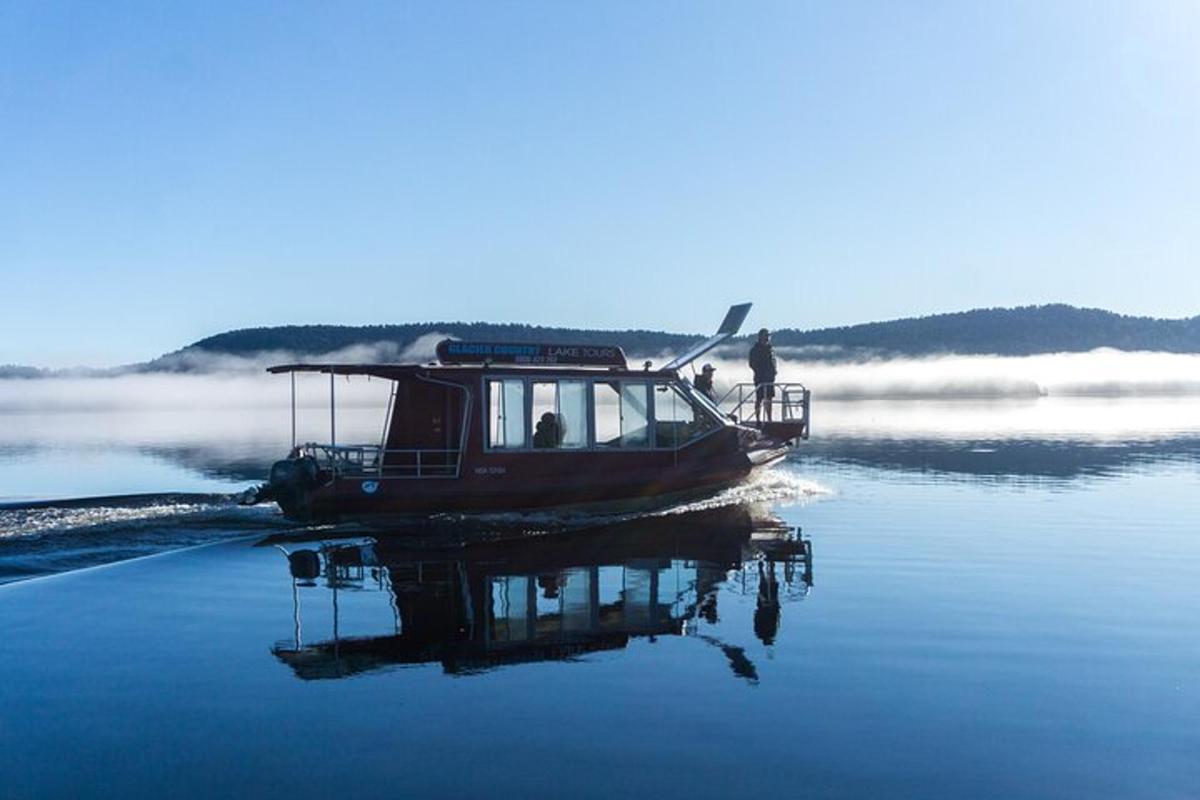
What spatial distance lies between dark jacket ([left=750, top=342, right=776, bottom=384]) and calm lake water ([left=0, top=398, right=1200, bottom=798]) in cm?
649

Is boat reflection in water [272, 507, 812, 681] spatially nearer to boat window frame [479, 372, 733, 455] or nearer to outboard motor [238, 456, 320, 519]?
outboard motor [238, 456, 320, 519]

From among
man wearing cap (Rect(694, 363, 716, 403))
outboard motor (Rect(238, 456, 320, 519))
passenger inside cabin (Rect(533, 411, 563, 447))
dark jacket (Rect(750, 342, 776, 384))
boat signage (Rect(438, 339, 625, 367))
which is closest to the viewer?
outboard motor (Rect(238, 456, 320, 519))

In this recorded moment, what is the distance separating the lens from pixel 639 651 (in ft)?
36.5

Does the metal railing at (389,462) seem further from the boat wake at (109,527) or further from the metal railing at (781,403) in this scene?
the metal railing at (781,403)

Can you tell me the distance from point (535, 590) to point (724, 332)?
12.6 meters

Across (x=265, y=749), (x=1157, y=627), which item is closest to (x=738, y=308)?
(x=1157, y=627)

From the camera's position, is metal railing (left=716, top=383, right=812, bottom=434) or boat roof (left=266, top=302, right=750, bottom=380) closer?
boat roof (left=266, top=302, right=750, bottom=380)

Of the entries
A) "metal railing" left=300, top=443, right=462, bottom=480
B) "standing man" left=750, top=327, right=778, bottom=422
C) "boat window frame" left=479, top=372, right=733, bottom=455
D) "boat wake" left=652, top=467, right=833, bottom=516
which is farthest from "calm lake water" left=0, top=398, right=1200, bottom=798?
"standing man" left=750, top=327, right=778, bottom=422

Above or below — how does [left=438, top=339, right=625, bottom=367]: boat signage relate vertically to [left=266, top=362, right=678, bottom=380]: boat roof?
above

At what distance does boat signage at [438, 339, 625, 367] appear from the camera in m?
21.2

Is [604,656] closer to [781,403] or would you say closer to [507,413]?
[507,413]

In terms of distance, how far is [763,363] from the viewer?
1096 inches

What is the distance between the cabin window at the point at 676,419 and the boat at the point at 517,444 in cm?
3

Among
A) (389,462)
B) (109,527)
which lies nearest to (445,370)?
(389,462)
